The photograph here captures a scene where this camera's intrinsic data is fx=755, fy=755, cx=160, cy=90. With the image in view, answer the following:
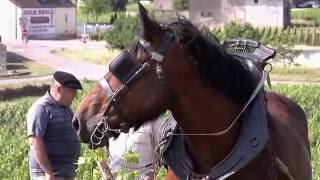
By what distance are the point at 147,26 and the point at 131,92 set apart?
1.05 ft

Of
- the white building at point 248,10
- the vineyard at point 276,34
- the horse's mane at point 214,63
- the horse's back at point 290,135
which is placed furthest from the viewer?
the white building at point 248,10

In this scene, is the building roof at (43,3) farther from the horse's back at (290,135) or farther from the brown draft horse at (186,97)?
the brown draft horse at (186,97)

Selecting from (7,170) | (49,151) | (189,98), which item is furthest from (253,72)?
(7,170)

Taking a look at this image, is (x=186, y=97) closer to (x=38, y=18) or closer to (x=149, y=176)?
(x=149, y=176)

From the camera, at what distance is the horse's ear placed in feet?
11.4

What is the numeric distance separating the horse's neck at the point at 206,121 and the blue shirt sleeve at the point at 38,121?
2.41 m

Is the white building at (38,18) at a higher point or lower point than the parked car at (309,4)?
lower

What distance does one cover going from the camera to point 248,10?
199 ft

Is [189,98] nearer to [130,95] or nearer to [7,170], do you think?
[130,95]

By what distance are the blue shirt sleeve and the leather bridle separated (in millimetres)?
2464

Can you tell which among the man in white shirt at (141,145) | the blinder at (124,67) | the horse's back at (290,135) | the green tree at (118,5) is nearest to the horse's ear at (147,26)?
the blinder at (124,67)

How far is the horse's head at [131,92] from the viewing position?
3.53 m

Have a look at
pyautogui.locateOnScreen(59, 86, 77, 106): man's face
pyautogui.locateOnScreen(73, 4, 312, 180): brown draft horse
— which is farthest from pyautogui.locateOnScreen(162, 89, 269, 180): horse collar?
pyautogui.locateOnScreen(59, 86, 77, 106): man's face

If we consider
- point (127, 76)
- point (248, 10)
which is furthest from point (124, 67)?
point (248, 10)
